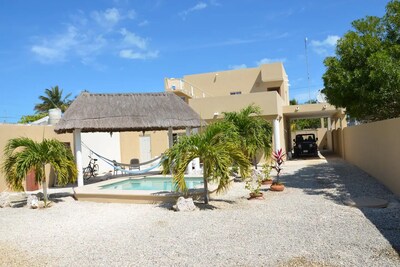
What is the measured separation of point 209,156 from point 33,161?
15.3 feet

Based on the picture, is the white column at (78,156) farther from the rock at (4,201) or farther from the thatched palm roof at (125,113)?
the rock at (4,201)

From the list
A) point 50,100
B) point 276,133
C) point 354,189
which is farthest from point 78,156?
point 50,100

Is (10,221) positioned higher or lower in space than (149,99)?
lower

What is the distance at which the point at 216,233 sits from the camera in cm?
602

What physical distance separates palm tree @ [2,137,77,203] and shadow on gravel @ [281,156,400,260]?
662 cm

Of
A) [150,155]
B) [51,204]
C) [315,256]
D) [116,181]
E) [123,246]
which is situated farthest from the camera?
[150,155]

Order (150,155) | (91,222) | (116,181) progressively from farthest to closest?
(150,155) < (116,181) < (91,222)

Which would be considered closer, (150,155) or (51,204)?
(51,204)

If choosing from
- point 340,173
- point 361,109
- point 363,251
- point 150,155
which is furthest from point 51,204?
point 150,155

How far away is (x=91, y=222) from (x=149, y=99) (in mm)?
7688

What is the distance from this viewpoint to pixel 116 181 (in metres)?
12.9

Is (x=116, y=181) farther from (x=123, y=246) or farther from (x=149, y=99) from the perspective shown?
(x=123, y=246)

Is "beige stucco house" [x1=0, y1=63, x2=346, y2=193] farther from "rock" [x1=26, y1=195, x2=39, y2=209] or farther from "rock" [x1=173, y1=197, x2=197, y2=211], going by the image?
"rock" [x1=173, y1=197, x2=197, y2=211]

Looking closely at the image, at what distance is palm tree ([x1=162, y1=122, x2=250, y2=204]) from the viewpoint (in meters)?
7.80
